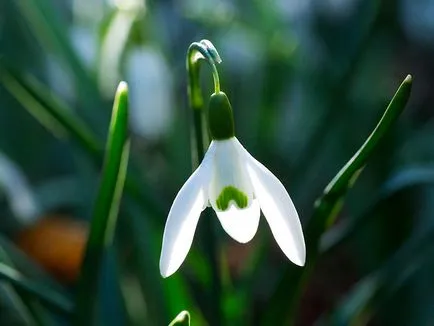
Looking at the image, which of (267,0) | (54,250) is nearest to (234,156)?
(54,250)

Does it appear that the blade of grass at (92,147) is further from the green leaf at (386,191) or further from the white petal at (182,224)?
the white petal at (182,224)

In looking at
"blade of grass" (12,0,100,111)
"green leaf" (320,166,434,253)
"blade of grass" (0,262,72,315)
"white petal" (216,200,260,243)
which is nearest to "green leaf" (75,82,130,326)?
"blade of grass" (0,262,72,315)

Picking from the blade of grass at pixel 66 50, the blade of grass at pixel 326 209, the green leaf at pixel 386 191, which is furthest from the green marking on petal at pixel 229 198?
the blade of grass at pixel 66 50

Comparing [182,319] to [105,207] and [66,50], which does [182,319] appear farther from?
[66,50]

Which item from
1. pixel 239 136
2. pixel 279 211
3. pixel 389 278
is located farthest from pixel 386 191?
pixel 239 136

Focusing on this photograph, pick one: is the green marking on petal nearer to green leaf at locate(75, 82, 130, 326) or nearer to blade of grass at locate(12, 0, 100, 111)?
green leaf at locate(75, 82, 130, 326)

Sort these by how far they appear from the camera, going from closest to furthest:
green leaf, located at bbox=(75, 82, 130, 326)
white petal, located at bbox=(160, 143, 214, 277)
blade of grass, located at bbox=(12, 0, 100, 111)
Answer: white petal, located at bbox=(160, 143, 214, 277) → green leaf, located at bbox=(75, 82, 130, 326) → blade of grass, located at bbox=(12, 0, 100, 111)
